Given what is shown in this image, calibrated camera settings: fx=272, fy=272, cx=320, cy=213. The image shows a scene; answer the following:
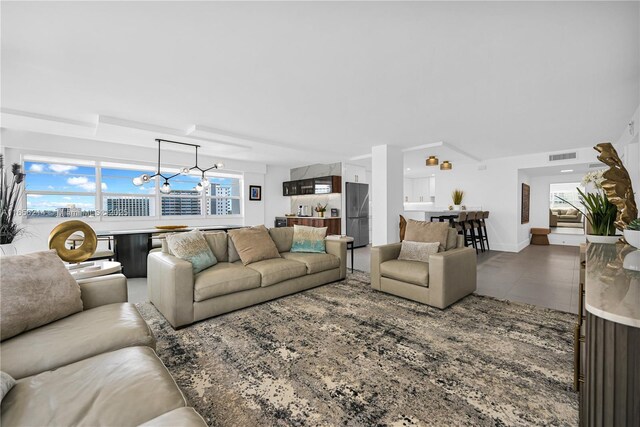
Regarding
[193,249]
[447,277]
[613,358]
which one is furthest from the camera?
[193,249]

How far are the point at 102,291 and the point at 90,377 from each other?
1.04 metres

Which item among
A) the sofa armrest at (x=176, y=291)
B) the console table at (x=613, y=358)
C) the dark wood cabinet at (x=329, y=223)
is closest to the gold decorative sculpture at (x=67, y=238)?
the sofa armrest at (x=176, y=291)

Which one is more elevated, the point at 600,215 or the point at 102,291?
the point at 600,215

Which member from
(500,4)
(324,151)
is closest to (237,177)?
(324,151)

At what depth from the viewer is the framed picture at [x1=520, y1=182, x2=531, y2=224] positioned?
7.30 m

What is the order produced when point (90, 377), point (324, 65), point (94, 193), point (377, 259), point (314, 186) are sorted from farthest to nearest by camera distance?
point (314, 186), point (94, 193), point (377, 259), point (324, 65), point (90, 377)

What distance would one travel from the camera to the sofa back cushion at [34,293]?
1460 mm

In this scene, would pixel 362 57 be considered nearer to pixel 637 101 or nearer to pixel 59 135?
pixel 637 101

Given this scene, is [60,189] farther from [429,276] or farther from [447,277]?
[447,277]

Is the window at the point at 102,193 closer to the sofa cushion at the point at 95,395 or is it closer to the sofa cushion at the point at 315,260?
the sofa cushion at the point at 315,260

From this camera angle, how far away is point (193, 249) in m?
3.05

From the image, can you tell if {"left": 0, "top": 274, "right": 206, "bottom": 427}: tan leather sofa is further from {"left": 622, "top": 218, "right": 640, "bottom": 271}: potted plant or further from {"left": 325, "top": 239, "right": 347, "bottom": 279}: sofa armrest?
{"left": 325, "top": 239, "right": 347, "bottom": 279}: sofa armrest

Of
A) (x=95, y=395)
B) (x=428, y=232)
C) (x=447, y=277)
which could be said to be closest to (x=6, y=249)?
(x=95, y=395)

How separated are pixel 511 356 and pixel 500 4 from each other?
246 cm
